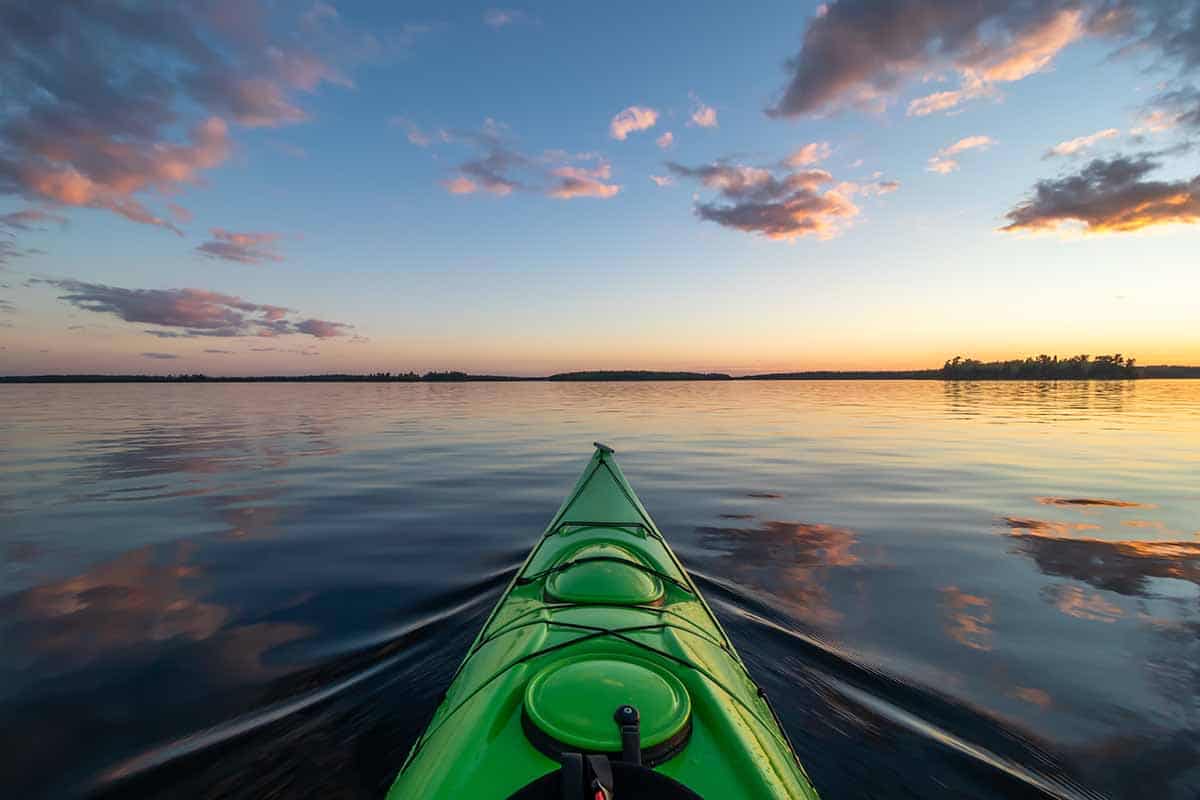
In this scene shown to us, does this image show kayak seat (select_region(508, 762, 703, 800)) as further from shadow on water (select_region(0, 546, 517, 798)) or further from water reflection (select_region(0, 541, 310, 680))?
water reflection (select_region(0, 541, 310, 680))

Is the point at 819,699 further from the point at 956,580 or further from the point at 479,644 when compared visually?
the point at 956,580

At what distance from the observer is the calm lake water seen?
3943mm

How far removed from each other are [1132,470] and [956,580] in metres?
12.7

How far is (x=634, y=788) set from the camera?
206 centimetres

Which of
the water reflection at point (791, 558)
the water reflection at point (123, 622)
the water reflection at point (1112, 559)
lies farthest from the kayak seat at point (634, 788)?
the water reflection at point (1112, 559)

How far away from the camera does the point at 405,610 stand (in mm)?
6348

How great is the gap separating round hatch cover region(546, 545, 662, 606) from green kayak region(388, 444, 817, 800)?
13 millimetres

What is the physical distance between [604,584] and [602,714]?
1.82 metres

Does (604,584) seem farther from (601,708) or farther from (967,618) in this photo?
(967,618)

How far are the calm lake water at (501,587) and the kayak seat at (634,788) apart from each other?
2303 millimetres

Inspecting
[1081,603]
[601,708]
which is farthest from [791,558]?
[601,708]

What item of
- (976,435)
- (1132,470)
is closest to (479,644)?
(1132,470)

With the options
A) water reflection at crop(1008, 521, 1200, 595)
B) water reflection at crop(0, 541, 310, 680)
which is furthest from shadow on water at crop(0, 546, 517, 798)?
water reflection at crop(1008, 521, 1200, 595)

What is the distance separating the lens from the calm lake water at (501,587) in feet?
12.9
